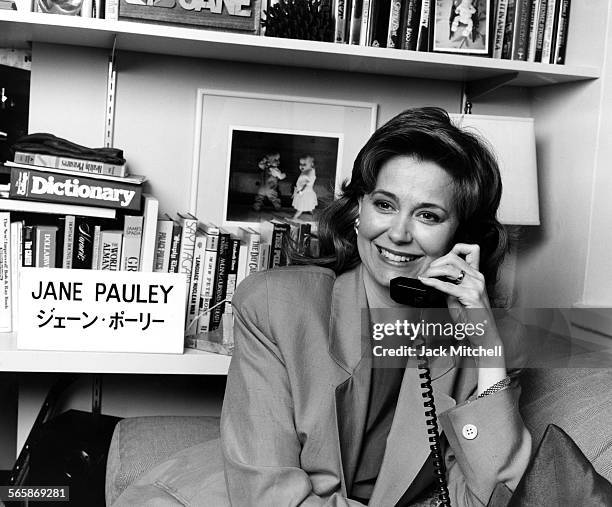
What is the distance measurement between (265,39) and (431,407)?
941 millimetres

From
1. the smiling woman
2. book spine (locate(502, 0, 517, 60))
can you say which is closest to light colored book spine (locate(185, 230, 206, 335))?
the smiling woman

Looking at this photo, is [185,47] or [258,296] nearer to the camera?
[258,296]

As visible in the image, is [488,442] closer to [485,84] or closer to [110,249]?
[110,249]

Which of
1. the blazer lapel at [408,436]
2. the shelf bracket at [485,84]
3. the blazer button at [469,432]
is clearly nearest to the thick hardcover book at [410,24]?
the shelf bracket at [485,84]

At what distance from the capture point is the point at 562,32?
6.91 ft

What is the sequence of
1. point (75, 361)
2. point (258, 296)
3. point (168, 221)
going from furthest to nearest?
point (168, 221), point (75, 361), point (258, 296)

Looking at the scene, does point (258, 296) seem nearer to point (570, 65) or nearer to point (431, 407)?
point (431, 407)

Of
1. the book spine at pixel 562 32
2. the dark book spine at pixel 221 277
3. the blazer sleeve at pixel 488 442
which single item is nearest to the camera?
the blazer sleeve at pixel 488 442

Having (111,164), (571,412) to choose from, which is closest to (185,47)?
(111,164)

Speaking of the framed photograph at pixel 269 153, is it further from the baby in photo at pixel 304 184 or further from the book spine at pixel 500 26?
the book spine at pixel 500 26

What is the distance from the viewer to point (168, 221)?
1.86 metres

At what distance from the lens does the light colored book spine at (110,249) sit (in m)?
1.81

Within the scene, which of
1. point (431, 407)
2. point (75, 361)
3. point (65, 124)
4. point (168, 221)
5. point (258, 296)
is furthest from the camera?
point (65, 124)

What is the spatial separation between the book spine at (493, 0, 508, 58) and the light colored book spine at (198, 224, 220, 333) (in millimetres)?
848
